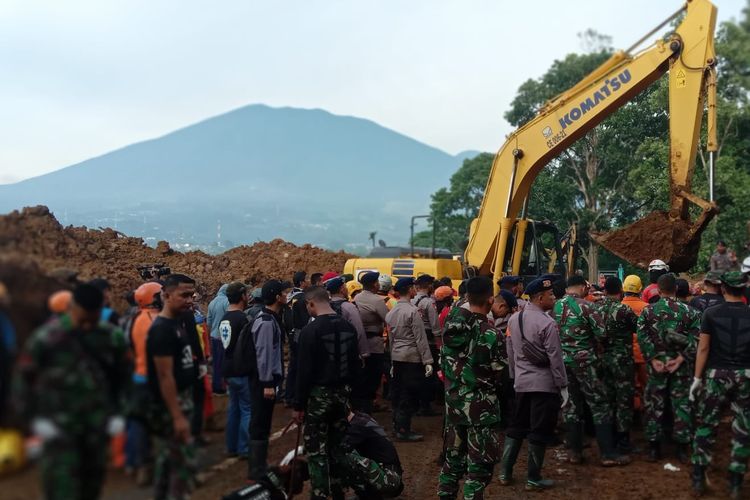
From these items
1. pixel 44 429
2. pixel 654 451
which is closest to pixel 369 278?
pixel 654 451

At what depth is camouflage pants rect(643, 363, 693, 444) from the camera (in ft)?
24.6

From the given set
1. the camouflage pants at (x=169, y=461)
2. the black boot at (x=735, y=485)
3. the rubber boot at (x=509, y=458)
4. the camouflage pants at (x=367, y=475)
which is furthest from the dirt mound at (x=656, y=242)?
the camouflage pants at (x=169, y=461)

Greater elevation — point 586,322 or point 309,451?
point 586,322

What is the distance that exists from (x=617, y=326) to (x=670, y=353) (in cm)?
63

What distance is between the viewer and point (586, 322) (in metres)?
7.59

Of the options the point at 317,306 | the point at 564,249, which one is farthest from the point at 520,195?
the point at 317,306

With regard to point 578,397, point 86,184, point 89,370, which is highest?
point 86,184

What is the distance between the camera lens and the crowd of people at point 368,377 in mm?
2637

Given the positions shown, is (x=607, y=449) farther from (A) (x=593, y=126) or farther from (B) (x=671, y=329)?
(A) (x=593, y=126)

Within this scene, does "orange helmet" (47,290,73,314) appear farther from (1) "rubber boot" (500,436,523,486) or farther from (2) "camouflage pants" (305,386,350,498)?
(1) "rubber boot" (500,436,523,486)

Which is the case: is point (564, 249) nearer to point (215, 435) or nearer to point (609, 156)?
point (609, 156)

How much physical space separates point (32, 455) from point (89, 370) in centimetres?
38

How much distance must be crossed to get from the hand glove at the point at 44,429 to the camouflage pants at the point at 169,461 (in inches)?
29.7

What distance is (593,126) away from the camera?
12703 mm
